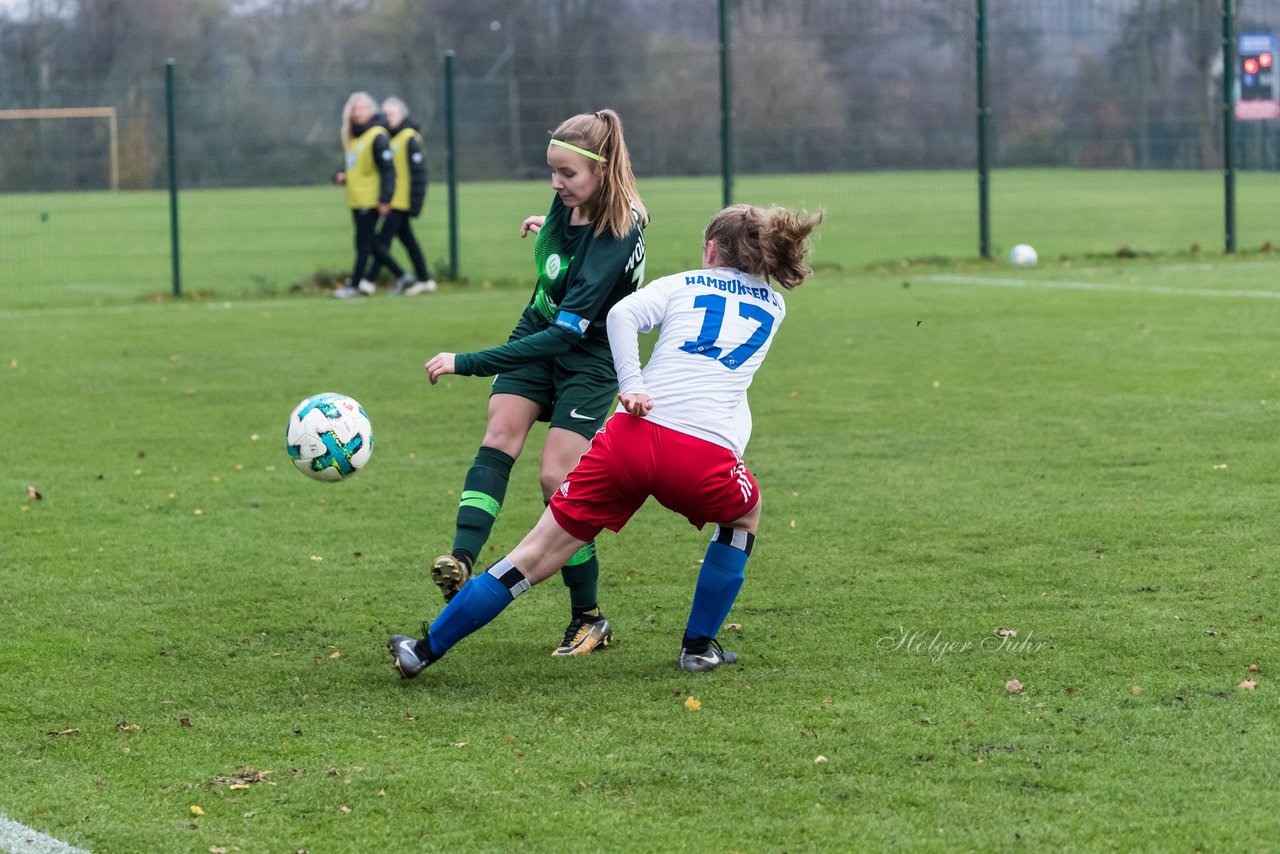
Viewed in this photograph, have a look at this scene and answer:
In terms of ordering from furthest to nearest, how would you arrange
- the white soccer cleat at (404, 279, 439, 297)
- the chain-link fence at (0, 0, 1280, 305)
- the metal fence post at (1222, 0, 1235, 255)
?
the metal fence post at (1222, 0, 1235, 255) < the chain-link fence at (0, 0, 1280, 305) < the white soccer cleat at (404, 279, 439, 297)

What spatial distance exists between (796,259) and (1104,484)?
333cm

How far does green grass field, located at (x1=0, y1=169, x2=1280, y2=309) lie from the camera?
2011 centimetres

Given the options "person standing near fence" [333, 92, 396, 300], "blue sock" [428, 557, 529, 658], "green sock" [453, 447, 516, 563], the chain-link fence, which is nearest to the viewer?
"blue sock" [428, 557, 529, 658]

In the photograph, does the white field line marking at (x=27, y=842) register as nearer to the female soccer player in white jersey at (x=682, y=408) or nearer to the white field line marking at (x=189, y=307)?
the female soccer player in white jersey at (x=682, y=408)

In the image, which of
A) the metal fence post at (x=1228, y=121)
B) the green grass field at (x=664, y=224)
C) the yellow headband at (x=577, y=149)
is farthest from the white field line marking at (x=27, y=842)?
the metal fence post at (x=1228, y=121)

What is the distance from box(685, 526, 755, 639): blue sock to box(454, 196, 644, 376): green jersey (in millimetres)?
763

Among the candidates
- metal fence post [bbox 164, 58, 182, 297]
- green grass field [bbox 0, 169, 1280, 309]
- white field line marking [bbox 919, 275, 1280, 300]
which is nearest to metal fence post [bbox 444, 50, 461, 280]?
green grass field [bbox 0, 169, 1280, 309]

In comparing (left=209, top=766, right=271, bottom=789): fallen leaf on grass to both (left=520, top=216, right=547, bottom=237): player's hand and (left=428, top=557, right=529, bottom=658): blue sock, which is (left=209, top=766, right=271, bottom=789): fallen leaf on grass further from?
(left=520, top=216, right=547, bottom=237): player's hand

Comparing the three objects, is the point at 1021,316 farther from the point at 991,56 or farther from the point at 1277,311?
the point at 991,56

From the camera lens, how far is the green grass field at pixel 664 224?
20109 mm

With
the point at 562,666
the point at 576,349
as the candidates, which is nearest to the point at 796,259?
the point at 576,349

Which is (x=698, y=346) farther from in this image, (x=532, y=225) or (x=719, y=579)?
(x=532, y=225)

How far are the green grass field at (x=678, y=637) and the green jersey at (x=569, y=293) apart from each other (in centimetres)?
94

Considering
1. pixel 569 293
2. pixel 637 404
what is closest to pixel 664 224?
pixel 569 293
